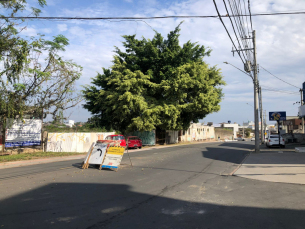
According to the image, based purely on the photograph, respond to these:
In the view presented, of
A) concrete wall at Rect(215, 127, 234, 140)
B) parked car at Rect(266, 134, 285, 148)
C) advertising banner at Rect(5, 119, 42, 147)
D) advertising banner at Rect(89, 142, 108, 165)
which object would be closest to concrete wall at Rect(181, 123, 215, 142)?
concrete wall at Rect(215, 127, 234, 140)

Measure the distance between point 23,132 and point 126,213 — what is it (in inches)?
682

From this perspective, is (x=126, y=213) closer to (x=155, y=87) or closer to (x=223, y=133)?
(x=155, y=87)

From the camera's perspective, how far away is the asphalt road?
5.21 meters

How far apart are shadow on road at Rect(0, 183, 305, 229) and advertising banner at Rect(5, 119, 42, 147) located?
13.5 m

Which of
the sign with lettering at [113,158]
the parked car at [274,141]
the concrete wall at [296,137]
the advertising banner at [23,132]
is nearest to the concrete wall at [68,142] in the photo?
the advertising banner at [23,132]

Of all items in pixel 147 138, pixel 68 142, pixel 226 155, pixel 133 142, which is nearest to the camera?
pixel 226 155

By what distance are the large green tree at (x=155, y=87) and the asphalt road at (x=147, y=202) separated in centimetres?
1892

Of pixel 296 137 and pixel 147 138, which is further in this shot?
pixel 296 137

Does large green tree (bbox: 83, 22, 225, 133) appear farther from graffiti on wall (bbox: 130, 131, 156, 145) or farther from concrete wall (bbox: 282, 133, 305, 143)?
concrete wall (bbox: 282, 133, 305, 143)

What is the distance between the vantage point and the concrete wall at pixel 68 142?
2245 cm

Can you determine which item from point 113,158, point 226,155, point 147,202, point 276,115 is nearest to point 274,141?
point 276,115

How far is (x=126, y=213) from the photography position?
5754 mm

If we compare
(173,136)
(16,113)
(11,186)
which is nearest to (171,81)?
(173,136)

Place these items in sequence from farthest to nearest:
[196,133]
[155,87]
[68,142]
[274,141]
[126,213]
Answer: [196,133] < [155,87] < [274,141] < [68,142] < [126,213]
